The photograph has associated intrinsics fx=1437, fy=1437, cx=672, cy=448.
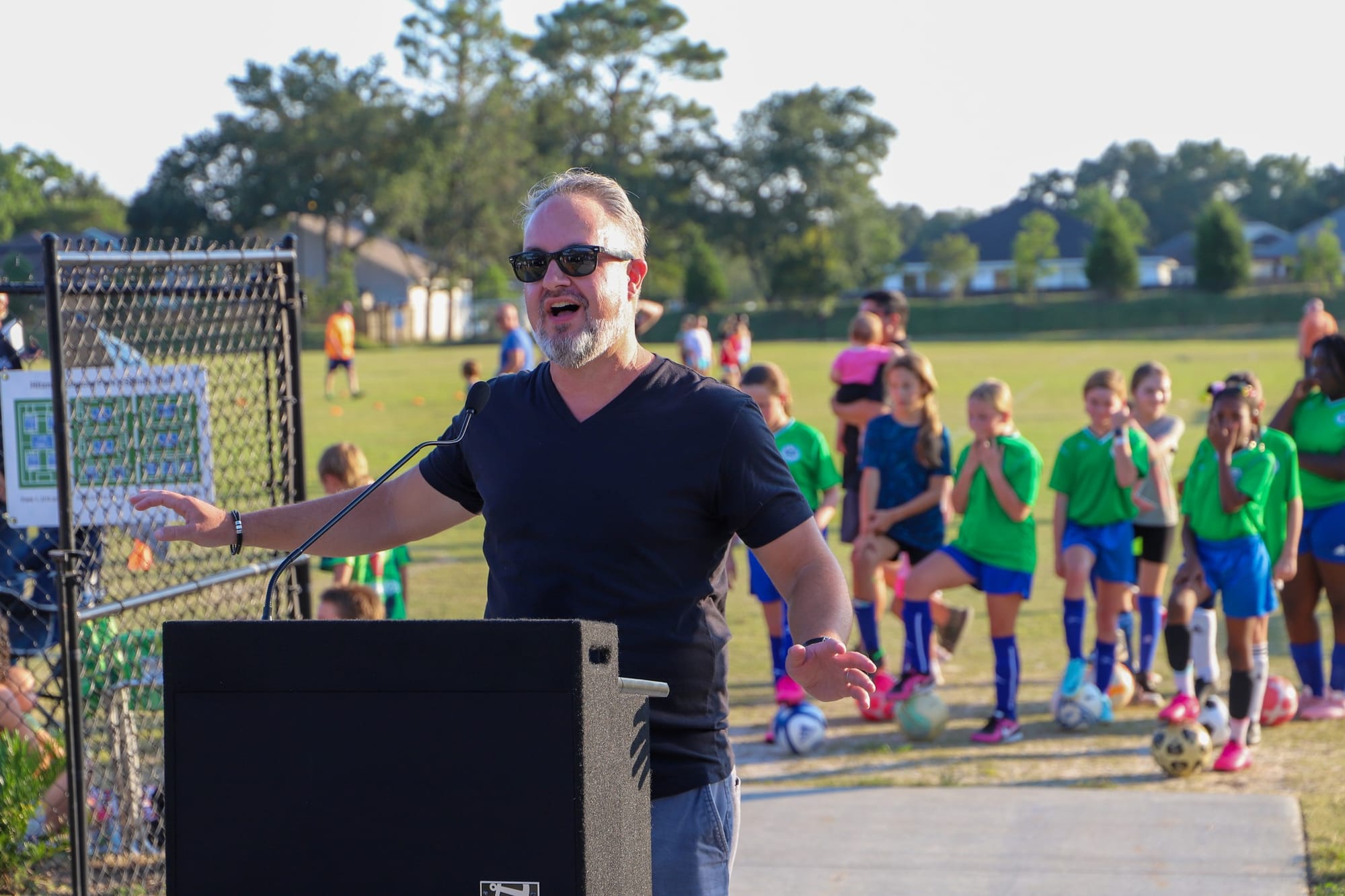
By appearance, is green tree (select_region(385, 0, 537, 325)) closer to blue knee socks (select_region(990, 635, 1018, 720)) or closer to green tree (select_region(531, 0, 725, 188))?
green tree (select_region(531, 0, 725, 188))

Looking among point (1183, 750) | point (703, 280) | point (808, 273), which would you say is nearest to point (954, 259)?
point (808, 273)

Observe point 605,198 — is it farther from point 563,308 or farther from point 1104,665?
point 1104,665

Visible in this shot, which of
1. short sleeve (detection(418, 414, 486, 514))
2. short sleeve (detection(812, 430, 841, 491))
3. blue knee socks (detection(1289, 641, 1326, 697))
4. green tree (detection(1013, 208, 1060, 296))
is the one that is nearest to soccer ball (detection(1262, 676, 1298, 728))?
blue knee socks (detection(1289, 641, 1326, 697))

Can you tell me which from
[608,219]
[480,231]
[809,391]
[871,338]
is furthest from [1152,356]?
[480,231]

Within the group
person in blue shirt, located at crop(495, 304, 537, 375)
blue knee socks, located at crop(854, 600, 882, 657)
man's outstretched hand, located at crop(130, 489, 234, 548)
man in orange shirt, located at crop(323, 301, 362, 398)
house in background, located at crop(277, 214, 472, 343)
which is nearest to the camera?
man's outstretched hand, located at crop(130, 489, 234, 548)

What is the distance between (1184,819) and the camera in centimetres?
580

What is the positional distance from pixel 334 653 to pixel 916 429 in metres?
5.92

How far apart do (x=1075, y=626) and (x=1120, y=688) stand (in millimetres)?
465

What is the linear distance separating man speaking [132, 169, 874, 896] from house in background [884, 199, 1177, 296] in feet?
319

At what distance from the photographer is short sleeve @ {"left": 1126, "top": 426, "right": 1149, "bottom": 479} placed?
24.4ft

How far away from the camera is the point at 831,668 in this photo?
2.47 metres

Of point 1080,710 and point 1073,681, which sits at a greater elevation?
point 1073,681

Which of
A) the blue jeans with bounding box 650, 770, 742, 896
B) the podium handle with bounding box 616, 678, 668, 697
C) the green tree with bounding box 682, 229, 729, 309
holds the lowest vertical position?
the blue jeans with bounding box 650, 770, 742, 896

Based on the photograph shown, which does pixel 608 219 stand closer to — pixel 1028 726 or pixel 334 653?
pixel 334 653
